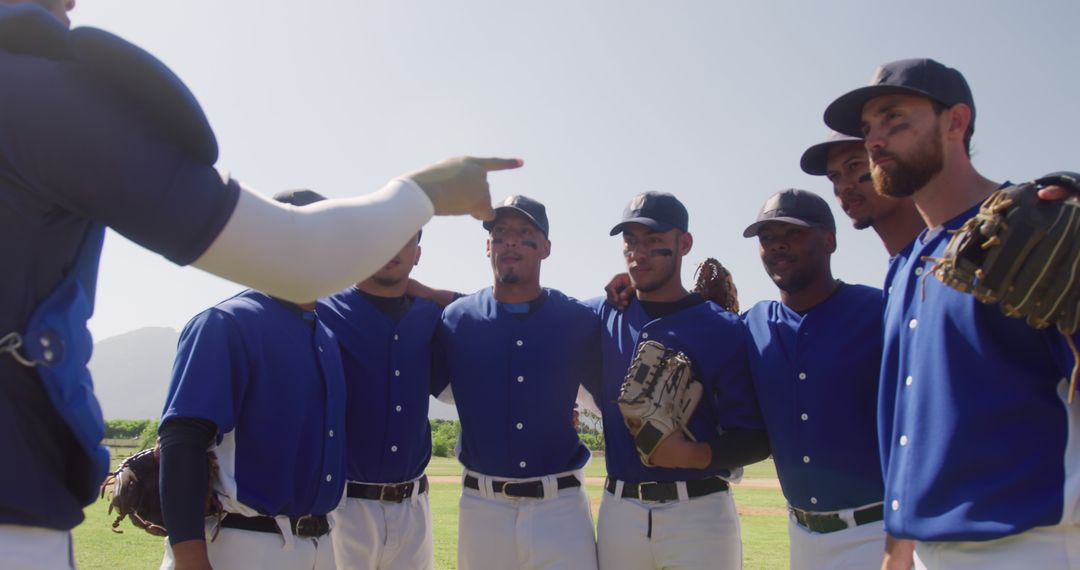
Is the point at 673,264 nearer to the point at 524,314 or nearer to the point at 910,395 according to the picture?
the point at 524,314

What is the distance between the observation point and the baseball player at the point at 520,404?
5207 millimetres

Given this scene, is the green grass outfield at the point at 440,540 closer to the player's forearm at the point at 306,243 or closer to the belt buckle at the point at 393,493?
the belt buckle at the point at 393,493

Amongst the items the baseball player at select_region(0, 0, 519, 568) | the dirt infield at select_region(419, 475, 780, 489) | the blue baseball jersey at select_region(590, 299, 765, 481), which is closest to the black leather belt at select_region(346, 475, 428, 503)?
the blue baseball jersey at select_region(590, 299, 765, 481)

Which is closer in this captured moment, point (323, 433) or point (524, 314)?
point (323, 433)

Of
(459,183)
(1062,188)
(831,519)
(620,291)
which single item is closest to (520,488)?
(620,291)

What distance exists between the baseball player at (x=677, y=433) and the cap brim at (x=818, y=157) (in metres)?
0.98

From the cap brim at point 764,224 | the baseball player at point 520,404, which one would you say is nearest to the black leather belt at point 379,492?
the baseball player at point 520,404

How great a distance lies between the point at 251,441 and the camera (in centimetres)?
390

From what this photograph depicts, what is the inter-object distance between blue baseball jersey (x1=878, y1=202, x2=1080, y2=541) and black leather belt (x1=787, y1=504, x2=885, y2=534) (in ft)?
4.65

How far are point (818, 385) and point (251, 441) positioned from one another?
311 centimetres

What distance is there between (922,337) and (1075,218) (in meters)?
0.73

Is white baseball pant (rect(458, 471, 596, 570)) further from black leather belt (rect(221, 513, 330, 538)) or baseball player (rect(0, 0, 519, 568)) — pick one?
baseball player (rect(0, 0, 519, 568))

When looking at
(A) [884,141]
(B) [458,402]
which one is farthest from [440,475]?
(A) [884,141]

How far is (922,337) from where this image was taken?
9.59ft
